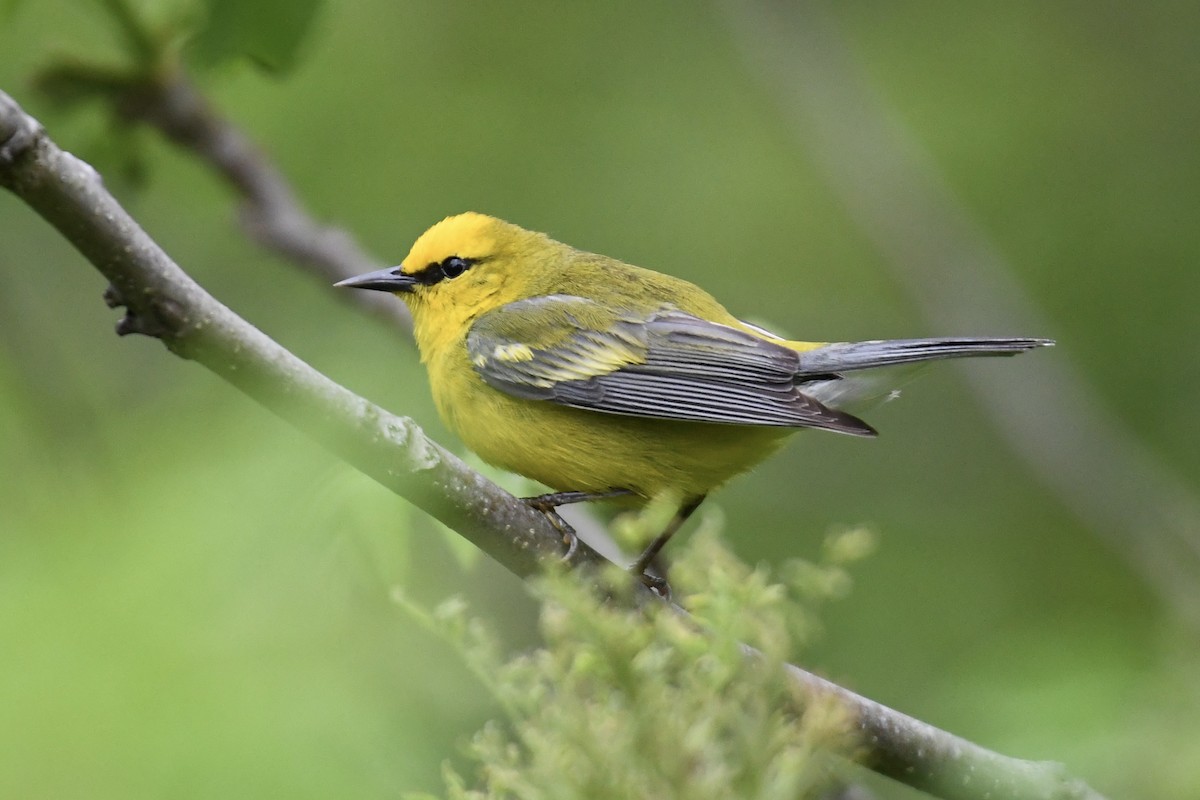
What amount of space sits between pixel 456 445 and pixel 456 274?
812 mm

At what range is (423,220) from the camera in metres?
6.59

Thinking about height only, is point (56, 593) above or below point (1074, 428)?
above

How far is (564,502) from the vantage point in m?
3.94

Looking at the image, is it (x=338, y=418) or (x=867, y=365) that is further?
(x=867, y=365)

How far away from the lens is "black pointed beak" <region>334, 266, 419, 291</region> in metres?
4.56

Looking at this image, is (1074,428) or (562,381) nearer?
(562,381)

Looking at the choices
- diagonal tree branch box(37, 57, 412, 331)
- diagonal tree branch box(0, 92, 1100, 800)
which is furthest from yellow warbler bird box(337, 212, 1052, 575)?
diagonal tree branch box(0, 92, 1100, 800)

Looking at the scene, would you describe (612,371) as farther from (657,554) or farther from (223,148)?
(223,148)

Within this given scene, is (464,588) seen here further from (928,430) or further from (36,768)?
(928,430)

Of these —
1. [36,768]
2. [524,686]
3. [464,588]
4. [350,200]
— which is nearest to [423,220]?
[350,200]

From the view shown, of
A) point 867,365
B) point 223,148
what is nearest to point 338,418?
point 867,365

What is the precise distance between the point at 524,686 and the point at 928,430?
5230mm

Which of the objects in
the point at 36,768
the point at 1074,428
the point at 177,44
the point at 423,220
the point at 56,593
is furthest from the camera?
the point at 423,220

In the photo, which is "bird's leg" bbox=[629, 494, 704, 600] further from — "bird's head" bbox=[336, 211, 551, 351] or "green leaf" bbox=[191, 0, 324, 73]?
"green leaf" bbox=[191, 0, 324, 73]
